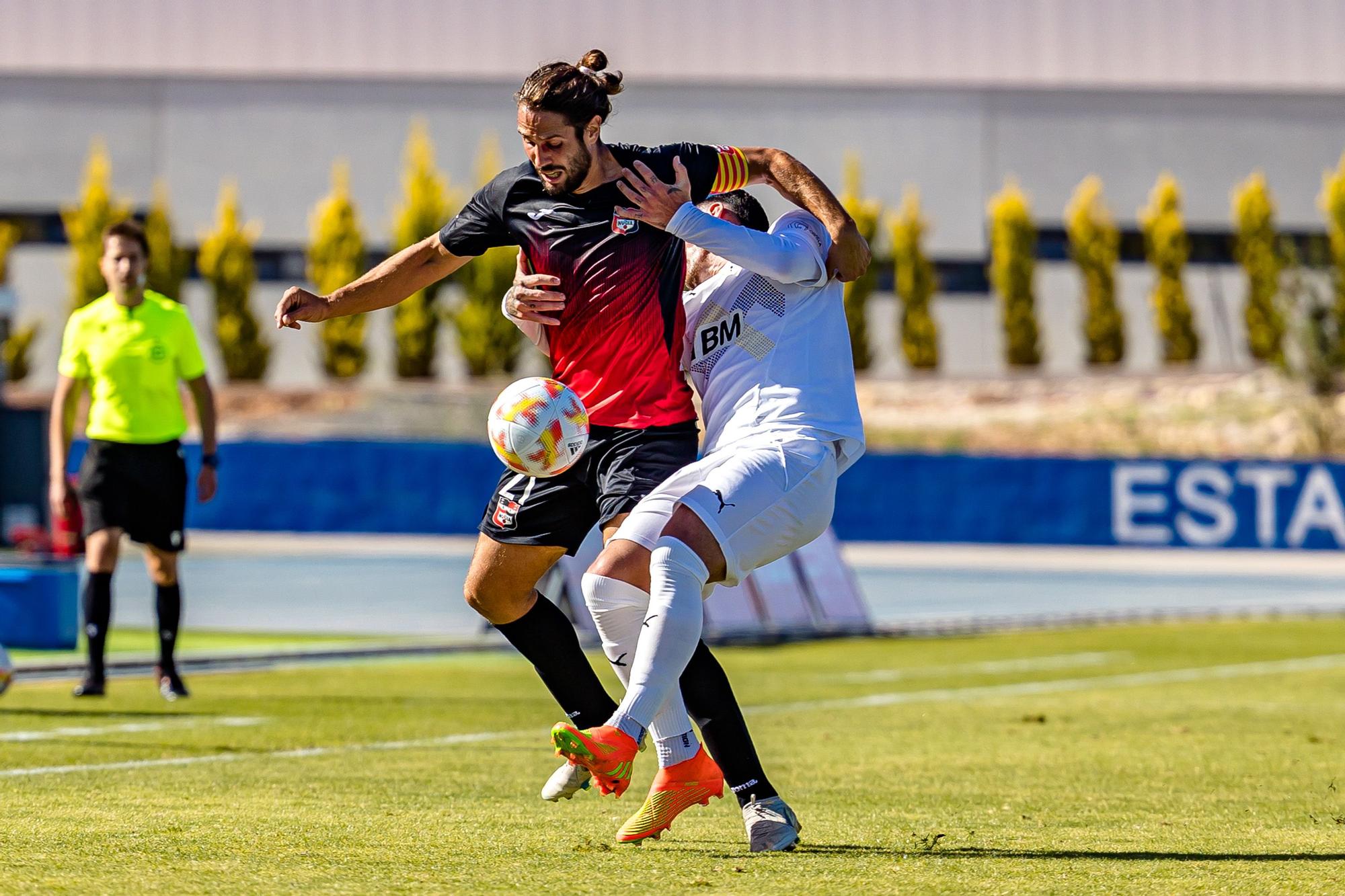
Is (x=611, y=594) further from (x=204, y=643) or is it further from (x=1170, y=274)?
(x=1170, y=274)

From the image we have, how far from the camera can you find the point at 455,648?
43.1 feet

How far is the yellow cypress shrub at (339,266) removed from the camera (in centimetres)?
3894

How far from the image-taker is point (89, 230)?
3969cm

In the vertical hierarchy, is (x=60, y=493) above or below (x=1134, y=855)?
above

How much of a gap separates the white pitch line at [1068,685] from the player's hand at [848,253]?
4.54m

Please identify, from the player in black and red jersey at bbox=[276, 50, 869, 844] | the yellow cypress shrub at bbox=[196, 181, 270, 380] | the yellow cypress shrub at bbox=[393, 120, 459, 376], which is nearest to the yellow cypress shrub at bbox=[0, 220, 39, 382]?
the yellow cypress shrub at bbox=[196, 181, 270, 380]

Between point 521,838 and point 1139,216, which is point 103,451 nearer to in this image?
point 521,838

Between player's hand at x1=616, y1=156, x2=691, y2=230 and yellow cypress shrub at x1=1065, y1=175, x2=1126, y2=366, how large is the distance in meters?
35.9

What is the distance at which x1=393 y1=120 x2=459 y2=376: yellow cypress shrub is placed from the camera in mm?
38688

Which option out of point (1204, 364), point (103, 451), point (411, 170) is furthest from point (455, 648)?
point (1204, 364)

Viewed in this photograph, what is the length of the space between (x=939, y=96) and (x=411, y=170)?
11.0m

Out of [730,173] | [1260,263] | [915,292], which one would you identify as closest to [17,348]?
[915,292]

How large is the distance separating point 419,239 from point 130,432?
29.0 m


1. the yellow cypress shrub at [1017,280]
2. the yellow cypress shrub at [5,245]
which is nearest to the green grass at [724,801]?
the yellow cypress shrub at [5,245]
